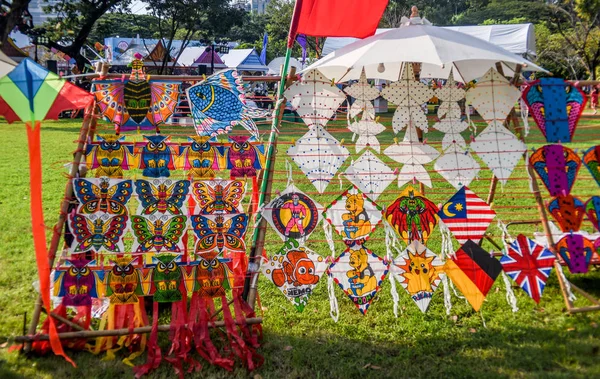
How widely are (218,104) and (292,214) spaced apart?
86 centimetres

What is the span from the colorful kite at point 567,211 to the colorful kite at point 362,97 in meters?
1.41

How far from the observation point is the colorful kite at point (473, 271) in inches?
131

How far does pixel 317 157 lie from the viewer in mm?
3287

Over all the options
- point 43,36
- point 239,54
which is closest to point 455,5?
point 239,54

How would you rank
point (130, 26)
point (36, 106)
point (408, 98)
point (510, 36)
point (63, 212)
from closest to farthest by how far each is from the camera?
point (36, 106)
point (63, 212)
point (408, 98)
point (510, 36)
point (130, 26)

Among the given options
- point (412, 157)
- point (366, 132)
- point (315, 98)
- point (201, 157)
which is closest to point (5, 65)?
point (201, 157)

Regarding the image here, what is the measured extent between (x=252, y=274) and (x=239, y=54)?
28604mm

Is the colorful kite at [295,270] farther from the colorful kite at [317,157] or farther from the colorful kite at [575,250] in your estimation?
the colorful kite at [575,250]

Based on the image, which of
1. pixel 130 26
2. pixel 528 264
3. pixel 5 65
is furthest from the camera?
pixel 130 26

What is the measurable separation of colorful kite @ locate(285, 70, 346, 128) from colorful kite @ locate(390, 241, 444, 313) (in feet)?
3.45

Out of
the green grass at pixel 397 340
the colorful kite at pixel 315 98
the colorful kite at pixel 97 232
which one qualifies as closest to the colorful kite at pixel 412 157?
the colorful kite at pixel 315 98

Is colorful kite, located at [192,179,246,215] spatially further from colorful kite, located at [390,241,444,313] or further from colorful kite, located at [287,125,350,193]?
colorful kite, located at [390,241,444,313]

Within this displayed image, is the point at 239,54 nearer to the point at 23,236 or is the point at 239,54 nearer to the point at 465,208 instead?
the point at 23,236

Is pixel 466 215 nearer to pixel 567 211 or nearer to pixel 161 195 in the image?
Result: pixel 567 211
